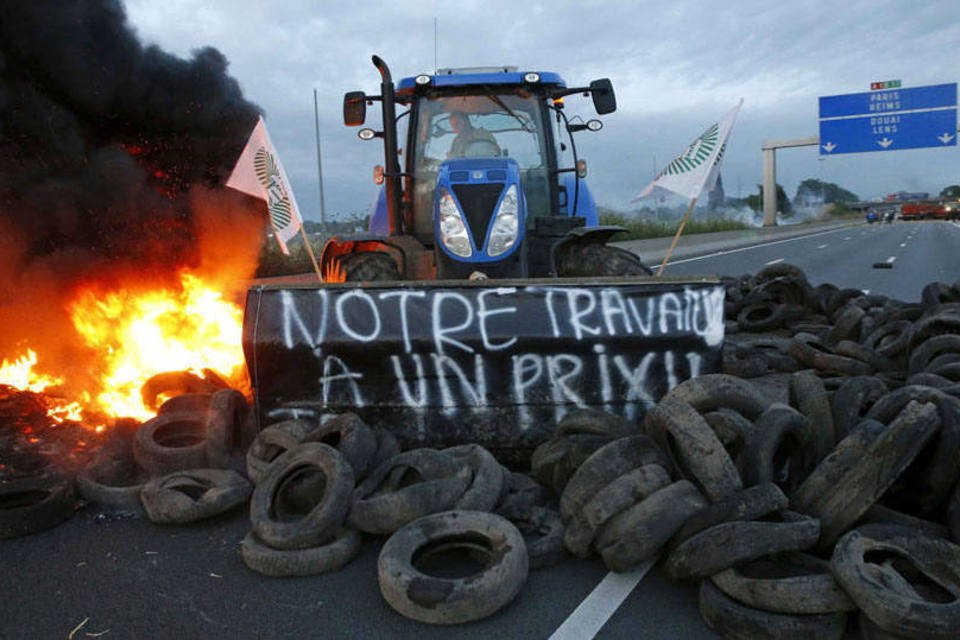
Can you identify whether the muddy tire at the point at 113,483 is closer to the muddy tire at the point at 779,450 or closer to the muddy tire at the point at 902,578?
the muddy tire at the point at 779,450

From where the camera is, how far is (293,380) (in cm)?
476

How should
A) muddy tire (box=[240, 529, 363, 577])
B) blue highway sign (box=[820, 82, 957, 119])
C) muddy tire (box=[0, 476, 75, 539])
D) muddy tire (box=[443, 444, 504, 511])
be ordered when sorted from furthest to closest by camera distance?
blue highway sign (box=[820, 82, 957, 119]) < muddy tire (box=[0, 476, 75, 539]) < muddy tire (box=[443, 444, 504, 511]) < muddy tire (box=[240, 529, 363, 577])

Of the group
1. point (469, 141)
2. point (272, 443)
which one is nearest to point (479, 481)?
point (272, 443)

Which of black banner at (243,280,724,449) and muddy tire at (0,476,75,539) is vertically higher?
black banner at (243,280,724,449)

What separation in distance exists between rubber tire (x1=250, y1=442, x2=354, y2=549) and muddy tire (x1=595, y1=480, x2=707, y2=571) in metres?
1.27

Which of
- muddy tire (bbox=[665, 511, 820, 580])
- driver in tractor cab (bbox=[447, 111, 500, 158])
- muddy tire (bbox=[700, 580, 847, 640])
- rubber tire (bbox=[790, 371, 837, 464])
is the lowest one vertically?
muddy tire (bbox=[700, 580, 847, 640])

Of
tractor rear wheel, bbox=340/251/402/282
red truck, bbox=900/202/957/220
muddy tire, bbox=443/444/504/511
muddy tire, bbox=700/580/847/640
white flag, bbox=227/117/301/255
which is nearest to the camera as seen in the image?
muddy tire, bbox=700/580/847/640

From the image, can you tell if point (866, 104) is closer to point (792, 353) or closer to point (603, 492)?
point (792, 353)

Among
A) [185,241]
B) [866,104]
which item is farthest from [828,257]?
[185,241]

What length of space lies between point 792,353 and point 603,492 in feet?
13.1

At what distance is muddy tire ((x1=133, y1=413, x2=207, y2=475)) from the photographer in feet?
15.3

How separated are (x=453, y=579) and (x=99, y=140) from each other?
6672 millimetres

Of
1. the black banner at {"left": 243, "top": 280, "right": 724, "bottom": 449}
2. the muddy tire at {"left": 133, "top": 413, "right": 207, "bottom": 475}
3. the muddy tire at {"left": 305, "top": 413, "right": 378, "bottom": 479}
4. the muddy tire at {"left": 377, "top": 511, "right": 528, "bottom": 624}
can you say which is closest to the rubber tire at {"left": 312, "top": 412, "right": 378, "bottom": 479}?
the muddy tire at {"left": 305, "top": 413, "right": 378, "bottom": 479}

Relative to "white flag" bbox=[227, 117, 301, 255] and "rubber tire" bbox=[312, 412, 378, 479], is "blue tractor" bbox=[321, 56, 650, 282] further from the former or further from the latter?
"rubber tire" bbox=[312, 412, 378, 479]
